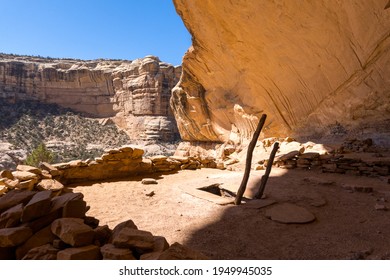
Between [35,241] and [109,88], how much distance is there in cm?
4445

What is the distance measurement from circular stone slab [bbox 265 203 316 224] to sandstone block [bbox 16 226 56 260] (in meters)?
3.15

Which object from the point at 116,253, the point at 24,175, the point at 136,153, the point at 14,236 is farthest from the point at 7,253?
the point at 136,153

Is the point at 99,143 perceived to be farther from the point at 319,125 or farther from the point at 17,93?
the point at 319,125

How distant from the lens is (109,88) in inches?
1722

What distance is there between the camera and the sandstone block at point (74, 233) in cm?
230

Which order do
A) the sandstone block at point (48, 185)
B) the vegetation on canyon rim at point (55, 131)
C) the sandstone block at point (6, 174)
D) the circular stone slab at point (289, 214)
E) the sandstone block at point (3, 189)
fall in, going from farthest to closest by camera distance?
the vegetation on canyon rim at point (55, 131) → the sandstone block at point (6, 174) → the sandstone block at point (48, 185) → the sandstone block at point (3, 189) → the circular stone slab at point (289, 214)

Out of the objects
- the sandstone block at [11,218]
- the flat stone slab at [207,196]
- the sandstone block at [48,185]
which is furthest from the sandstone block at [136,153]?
the sandstone block at [11,218]

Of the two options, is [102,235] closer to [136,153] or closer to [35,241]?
[35,241]

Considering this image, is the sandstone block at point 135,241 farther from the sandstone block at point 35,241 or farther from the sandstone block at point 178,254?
the sandstone block at point 35,241

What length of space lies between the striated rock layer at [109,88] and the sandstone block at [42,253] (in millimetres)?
36122

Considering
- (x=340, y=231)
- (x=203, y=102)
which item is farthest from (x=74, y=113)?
(x=340, y=231)

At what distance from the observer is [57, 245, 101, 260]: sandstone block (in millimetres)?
2075

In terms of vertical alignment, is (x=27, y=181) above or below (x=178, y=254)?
above

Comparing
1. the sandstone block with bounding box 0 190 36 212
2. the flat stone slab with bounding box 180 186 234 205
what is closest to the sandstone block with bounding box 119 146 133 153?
the flat stone slab with bounding box 180 186 234 205
